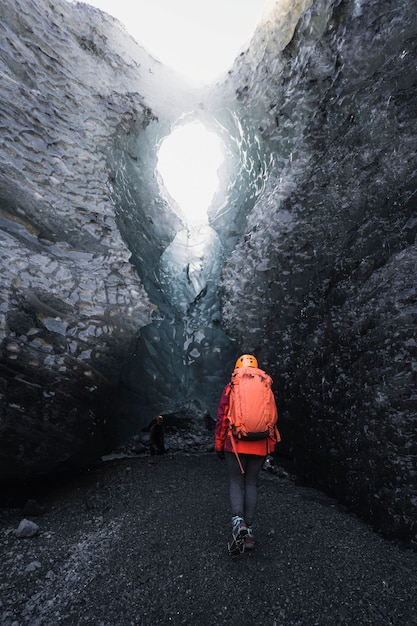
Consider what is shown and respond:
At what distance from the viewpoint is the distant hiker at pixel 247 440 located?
364cm

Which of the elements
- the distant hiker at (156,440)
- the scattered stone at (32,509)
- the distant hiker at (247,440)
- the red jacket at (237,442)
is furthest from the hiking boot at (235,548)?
the distant hiker at (156,440)

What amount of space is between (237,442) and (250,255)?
5103mm

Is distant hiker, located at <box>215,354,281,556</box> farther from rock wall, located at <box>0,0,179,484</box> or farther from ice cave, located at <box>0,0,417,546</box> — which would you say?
rock wall, located at <box>0,0,179,484</box>

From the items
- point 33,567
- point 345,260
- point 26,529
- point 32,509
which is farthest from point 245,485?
point 345,260

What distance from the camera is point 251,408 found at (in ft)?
12.2

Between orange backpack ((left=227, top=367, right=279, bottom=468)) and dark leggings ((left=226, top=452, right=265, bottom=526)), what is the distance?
11.1 inches

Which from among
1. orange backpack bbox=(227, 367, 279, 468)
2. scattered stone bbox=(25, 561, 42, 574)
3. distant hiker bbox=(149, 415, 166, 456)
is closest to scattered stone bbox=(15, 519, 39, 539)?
scattered stone bbox=(25, 561, 42, 574)

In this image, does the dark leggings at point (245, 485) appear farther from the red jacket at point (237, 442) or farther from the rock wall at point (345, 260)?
the rock wall at point (345, 260)

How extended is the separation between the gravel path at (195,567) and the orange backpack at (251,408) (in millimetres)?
1289

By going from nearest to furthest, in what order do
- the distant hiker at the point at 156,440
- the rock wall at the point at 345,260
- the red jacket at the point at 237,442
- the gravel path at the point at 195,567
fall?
the gravel path at the point at 195,567, the red jacket at the point at 237,442, the rock wall at the point at 345,260, the distant hiker at the point at 156,440

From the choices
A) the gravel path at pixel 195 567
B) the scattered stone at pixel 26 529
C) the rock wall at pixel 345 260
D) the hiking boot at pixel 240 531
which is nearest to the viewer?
the gravel path at pixel 195 567

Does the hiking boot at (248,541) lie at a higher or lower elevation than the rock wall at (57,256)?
lower

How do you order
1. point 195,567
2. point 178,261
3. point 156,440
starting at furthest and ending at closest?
1. point 178,261
2. point 156,440
3. point 195,567

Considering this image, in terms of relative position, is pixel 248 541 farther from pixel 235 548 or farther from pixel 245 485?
pixel 245 485
